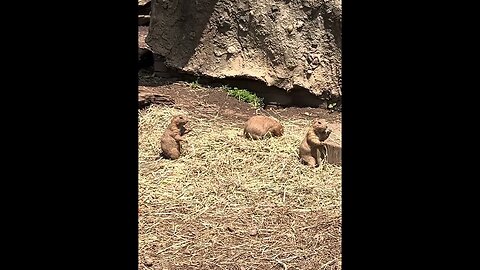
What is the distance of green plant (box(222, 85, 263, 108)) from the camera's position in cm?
673

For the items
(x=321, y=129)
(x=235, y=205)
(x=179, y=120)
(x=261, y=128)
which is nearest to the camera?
(x=235, y=205)

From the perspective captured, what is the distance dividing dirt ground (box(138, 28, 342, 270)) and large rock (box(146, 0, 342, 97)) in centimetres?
160

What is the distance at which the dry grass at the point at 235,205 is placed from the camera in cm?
333

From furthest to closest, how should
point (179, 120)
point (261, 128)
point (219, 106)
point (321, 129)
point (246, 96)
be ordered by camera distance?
point (246, 96) → point (219, 106) → point (261, 128) → point (179, 120) → point (321, 129)

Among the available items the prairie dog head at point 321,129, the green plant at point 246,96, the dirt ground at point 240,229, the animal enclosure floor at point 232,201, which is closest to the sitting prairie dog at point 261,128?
the animal enclosure floor at point 232,201

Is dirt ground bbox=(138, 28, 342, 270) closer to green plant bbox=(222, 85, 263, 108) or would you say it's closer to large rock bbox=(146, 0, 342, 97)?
large rock bbox=(146, 0, 342, 97)

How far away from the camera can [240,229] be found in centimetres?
371

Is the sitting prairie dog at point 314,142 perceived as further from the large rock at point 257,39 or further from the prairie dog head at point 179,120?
the large rock at point 257,39

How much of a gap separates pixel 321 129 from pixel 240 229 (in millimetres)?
1299

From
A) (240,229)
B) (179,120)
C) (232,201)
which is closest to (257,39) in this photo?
(179,120)

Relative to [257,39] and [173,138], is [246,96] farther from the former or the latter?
[173,138]

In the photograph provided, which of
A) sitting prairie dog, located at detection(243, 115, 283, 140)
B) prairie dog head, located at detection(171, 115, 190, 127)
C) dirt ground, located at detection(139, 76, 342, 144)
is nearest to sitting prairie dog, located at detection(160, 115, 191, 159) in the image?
prairie dog head, located at detection(171, 115, 190, 127)
